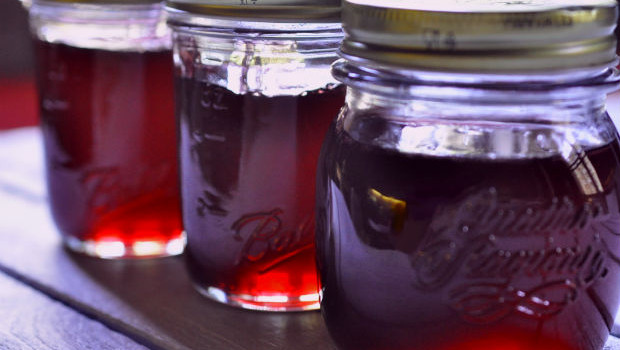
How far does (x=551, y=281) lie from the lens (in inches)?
18.7

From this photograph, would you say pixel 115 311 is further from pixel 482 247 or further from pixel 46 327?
pixel 482 247

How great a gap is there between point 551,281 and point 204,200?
0.91 ft

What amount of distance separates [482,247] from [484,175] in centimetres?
4

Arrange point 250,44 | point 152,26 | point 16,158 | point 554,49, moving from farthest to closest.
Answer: point 16,158
point 152,26
point 250,44
point 554,49

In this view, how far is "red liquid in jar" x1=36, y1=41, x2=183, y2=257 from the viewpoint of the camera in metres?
0.73

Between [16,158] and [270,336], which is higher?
[270,336]

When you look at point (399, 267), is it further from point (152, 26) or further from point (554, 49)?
point (152, 26)

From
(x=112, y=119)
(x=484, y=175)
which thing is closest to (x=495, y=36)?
(x=484, y=175)

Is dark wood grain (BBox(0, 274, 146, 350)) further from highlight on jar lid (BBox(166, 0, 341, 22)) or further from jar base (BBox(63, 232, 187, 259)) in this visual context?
highlight on jar lid (BBox(166, 0, 341, 22))

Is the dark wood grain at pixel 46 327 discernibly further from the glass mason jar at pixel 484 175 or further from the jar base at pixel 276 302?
the glass mason jar at pixel 484 175

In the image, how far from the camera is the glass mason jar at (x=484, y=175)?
1.46 feet

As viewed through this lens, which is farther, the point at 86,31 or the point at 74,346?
the point at 86,31

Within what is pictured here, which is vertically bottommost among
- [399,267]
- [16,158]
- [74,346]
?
[16,158]

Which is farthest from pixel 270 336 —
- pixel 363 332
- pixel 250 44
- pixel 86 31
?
pixel 86 31
